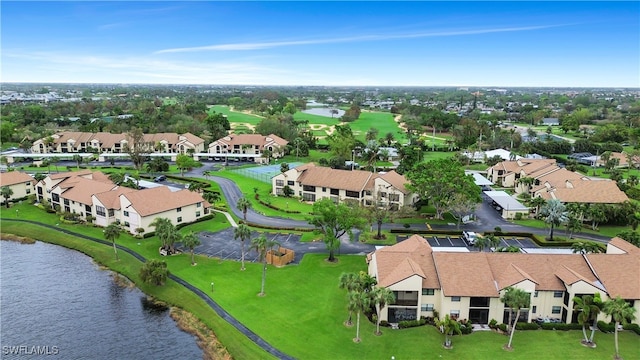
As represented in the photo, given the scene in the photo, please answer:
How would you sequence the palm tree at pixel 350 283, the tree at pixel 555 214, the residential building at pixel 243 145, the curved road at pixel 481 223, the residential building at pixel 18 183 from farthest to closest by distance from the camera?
the residential building at pixel 243 145 → the residential building at pixel 18 183 → the curved road at pixel 481 223 → the tree at pixel 555 214 → the palm tree at pixel 350 283

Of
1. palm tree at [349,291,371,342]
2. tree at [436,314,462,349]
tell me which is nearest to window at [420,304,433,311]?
tree at [436,314,462,349]

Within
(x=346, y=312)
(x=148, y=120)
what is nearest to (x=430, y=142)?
(x=148, y=120)

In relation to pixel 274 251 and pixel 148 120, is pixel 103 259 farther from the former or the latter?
pixel 148 120

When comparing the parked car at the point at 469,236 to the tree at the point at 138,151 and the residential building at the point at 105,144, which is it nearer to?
the tree at the point at 138,151

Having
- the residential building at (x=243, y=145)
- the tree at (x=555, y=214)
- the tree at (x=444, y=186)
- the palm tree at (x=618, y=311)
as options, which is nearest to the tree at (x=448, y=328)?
the palm tree at (x=618, y=311)

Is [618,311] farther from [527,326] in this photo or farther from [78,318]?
[78,318]

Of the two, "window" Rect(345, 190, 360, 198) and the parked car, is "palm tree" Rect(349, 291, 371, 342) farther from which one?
"window" Rect(345, 190, 360, 198)

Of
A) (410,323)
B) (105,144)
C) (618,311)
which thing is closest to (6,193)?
(105,144)
